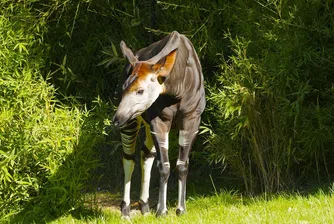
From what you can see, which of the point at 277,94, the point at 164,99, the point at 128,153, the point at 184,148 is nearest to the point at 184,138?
the point at 184,148

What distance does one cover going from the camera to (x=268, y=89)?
6016 millimetres

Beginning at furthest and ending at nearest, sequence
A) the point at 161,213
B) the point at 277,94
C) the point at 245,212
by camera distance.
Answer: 1. the point at 277,94
2. the point at 161,213
3. the point at 245,212

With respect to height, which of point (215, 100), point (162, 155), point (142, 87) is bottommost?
point (162, 155)

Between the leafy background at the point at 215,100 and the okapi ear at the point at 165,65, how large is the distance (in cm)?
98

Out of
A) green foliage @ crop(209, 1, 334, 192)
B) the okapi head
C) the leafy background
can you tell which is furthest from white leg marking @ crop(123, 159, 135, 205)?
the okapi head

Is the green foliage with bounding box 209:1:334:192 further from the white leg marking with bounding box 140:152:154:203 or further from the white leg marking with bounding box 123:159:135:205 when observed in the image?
the white leg marking with bounding box 123:159:135:205

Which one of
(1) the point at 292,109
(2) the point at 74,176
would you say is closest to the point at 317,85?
(1) the point at 292,109

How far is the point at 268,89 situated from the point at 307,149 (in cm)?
56

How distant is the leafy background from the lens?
19.7 ft

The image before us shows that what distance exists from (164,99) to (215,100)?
92cm

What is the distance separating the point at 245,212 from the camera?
15.8 ft

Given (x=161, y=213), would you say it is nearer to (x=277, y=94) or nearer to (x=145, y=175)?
(x=145, y=175)

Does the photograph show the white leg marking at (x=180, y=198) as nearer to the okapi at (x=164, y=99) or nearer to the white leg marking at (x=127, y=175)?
the okapi at (x=164, y=99)

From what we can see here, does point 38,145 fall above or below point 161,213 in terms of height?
above
